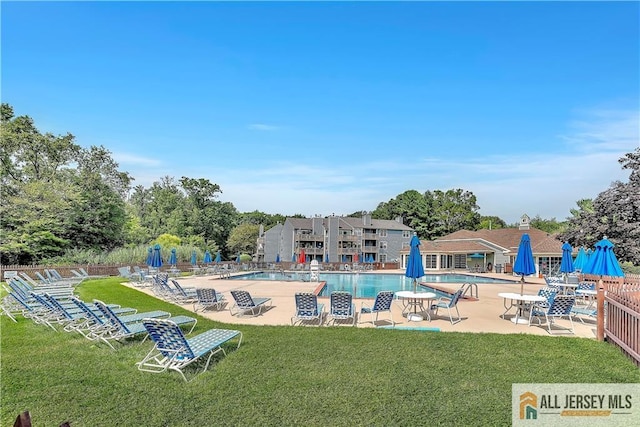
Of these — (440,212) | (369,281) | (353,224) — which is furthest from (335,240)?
(369,281)

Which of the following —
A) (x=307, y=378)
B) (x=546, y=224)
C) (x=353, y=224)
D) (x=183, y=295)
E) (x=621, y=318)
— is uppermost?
(x=546, y=224)

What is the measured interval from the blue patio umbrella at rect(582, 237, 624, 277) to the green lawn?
4.58 m

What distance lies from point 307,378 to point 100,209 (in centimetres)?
A: 3397

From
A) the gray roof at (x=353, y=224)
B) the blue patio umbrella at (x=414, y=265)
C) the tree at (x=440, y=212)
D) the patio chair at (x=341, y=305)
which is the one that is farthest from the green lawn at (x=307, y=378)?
the tree at (x=440, y=212)

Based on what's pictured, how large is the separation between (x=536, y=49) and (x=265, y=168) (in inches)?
733

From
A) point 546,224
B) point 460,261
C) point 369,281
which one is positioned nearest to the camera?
point 369,281

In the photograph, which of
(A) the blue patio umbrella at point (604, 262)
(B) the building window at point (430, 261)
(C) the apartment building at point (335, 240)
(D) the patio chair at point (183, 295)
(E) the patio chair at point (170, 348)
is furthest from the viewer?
(C) the apartment building at point (335, 240)

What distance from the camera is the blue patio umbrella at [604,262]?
37.3ft

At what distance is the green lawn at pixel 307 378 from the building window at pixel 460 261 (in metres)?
33.5

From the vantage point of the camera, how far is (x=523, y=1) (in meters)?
10.3

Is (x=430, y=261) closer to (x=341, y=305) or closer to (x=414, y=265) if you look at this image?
(x=414, y=265)

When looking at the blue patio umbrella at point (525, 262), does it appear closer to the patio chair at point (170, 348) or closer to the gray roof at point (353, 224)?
the patio chair at point (170, 348)

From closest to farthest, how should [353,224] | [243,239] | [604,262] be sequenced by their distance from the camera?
[604,262]
[353,224]
[243,239]

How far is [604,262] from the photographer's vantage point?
38.0ft
